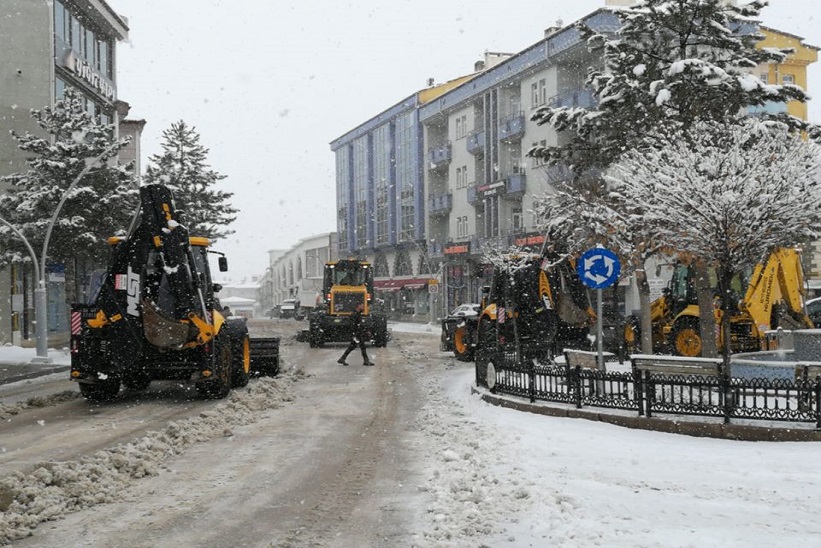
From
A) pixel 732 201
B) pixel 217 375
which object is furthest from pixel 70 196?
pixel 732 201

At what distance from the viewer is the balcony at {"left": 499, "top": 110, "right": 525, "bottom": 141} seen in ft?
152

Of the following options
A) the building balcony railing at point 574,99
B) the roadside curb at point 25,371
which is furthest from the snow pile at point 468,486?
the building balcony railing at point 574,99

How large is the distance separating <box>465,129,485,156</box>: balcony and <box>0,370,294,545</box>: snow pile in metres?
41.1

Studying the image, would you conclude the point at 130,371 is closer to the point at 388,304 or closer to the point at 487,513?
the point at 487,513

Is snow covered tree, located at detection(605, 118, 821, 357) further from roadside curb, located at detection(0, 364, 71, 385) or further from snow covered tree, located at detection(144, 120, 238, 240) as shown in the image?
snow covered tree, located at detection(144, 120, 238, 240)

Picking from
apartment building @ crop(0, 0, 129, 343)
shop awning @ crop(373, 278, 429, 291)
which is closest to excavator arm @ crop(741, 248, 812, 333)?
apartment building @ crop(0, 0, 129, 343)

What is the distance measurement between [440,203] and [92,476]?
168ft

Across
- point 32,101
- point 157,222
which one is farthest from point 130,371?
point 32,101

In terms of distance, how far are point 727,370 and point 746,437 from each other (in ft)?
5.36

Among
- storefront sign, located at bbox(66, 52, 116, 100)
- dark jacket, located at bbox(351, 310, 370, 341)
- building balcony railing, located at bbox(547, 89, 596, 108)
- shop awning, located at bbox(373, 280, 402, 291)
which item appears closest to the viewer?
dark jacket, located at bbox(351, 310, 370, 341)

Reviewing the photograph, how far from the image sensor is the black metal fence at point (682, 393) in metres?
9.49

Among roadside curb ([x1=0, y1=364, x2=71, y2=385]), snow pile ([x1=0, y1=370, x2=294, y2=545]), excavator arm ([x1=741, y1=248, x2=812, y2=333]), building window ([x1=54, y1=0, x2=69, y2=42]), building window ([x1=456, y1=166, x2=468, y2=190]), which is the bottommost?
roadside curb ([x1=0, y1=364, x2=71, y2=385])

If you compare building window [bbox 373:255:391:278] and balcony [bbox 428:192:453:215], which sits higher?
balcony [bbox 428:192:453:215]

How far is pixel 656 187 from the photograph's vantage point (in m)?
11.8
